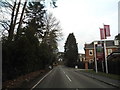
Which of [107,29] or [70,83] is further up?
[107,29]

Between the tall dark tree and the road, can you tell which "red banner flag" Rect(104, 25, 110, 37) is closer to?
the road

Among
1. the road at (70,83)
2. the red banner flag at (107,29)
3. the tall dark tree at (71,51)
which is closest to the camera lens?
the road at (70,83)

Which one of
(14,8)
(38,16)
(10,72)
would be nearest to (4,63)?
(10,72)

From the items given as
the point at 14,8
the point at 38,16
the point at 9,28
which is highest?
the point at 38,16

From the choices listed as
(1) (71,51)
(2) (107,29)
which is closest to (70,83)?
(2) (107,29)

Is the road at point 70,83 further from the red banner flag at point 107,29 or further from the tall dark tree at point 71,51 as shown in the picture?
the tall dark tree at point 71,51

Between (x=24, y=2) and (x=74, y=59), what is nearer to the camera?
(x=24, y=2)

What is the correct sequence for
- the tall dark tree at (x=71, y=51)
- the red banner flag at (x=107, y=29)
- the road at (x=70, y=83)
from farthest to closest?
the tall dark tree at (x=71, y=51) < the red banner flag at (x=107, y=29) < the road at (x=70, y=83)

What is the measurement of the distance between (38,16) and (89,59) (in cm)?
4668

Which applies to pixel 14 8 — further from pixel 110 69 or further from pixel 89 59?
pixel 89 59

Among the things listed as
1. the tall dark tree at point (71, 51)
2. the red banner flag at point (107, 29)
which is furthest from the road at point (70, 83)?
the tall dark tree at point (71, 51)

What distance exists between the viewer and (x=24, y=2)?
85.7 ft

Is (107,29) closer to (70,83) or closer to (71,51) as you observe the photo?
(70,83)

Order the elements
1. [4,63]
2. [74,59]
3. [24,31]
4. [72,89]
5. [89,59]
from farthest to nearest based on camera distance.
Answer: [74,59]
[89,59]
[24,31]
[4,63]
[72,89]
